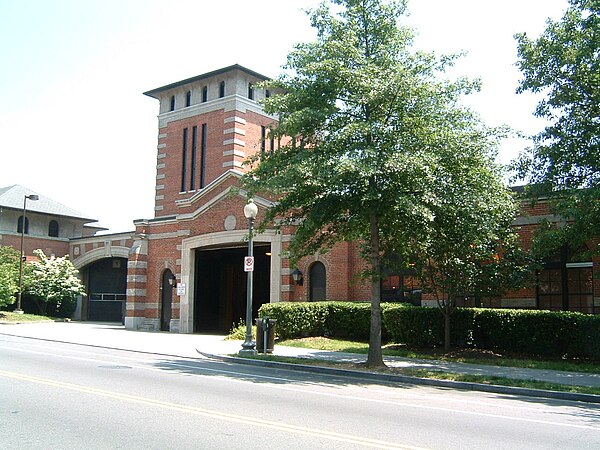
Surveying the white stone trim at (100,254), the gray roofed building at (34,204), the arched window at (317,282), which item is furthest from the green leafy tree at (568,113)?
→ the gray roofed building at (34,204)

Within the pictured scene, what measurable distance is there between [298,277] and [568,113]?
13.0 meters

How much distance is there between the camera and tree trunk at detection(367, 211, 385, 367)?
613 inches

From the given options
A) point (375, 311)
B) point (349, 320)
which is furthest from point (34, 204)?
point (375, 311)

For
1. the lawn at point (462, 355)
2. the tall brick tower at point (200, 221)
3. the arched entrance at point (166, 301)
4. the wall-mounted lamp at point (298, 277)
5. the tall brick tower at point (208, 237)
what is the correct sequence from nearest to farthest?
the lawn at point (462, 355), the wall-mounted lamp at point (298, 277), the tall brick tower at point (208, 237), the tall brick tower at point (200, 221), the arched entrance at point (166, 301)

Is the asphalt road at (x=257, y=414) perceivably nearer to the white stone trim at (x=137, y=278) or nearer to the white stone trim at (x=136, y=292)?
the white stone trim at (x=137, y=278)

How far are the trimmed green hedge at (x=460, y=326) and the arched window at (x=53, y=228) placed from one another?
28.3 m

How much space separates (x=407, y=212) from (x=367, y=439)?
7922 mm

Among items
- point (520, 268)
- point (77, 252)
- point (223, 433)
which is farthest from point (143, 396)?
point (77, 252)

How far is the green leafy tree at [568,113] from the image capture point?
50.6ft

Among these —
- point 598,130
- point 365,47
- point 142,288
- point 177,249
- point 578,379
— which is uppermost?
point 365,47

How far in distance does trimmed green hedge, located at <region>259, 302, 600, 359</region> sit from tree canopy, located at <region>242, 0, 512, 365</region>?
3.80m

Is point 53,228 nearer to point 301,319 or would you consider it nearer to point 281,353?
point 301,319

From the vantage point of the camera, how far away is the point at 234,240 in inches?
1101

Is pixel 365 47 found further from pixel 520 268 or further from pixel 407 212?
pixel 520 268
